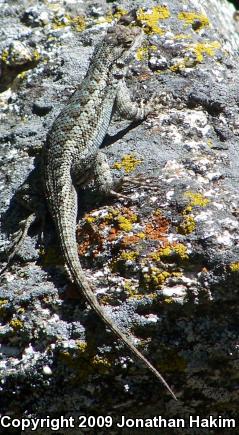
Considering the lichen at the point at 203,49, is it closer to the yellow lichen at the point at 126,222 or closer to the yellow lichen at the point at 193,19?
the yellow lichen at the point at 193,19

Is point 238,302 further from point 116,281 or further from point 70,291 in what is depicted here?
point 70,291

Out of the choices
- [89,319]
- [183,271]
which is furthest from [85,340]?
[183,271]

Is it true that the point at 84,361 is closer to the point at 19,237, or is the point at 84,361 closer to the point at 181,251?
the point at 181,251

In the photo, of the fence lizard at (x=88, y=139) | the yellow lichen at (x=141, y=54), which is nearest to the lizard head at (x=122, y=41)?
the fence lizard at (x=88, y=139)

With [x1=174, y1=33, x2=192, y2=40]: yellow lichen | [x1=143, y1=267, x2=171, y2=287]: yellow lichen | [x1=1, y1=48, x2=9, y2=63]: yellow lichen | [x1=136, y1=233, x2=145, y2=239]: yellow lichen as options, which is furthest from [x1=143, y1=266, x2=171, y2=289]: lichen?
[x1=1, y1=48, x2=9, y2=63]: yellow lichen

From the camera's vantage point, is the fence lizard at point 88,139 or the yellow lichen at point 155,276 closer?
the yellow lichen at point 155,276

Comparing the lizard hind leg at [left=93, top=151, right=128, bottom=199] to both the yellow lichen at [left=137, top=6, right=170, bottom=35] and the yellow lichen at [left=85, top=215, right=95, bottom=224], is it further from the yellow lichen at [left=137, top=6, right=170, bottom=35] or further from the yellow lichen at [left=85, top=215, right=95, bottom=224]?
the yellow lichen at [left=137, top=6, right=170, bottom=35]

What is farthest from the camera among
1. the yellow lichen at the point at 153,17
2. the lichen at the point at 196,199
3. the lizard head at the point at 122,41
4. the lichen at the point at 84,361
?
the yellow lichen at the point at 153,17
